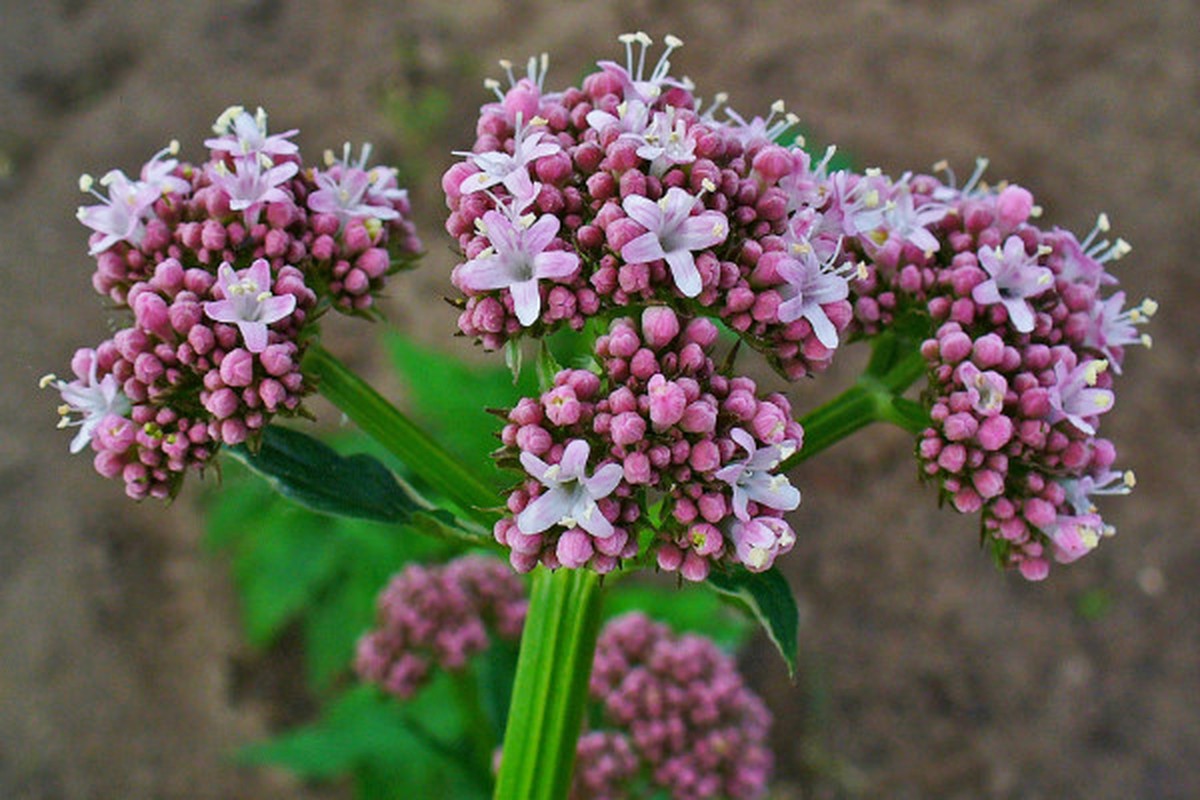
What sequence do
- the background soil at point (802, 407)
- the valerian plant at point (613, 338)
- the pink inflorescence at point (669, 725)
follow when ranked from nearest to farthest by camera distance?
1. the valerian plant at point (613, 338)
2. the pink inflorescence at point (669, 725)
3. the background soil at point (802, 407)

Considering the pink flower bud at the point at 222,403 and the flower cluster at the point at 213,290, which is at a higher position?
the flower cluster at the point at 213,290

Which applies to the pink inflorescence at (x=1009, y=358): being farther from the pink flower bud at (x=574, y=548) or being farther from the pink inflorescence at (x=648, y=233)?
the pink flower bud at (x=574, y=548)

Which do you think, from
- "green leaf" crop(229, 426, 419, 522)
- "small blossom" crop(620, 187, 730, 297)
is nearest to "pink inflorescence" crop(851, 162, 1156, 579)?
"small blossom" crop(620, 187, 730, 297)

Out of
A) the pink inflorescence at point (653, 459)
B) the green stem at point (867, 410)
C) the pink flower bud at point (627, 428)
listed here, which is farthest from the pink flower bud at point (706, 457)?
the green stem at point (867, 410)

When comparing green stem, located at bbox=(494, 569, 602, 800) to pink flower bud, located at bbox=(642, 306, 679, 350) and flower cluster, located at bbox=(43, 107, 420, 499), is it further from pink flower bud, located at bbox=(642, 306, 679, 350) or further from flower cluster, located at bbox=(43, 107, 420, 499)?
flower cluster, located at bbox=(43, 107, 420, 499)

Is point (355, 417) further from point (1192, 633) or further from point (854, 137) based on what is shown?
point (854, 137)

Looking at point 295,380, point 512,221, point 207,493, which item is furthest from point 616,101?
point 207,493

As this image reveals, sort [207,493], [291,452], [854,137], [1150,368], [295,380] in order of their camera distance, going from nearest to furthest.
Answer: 1. [295,380]
2. [291,452]
3. [207,493]
4. [1150,368]
5. [854,137]
